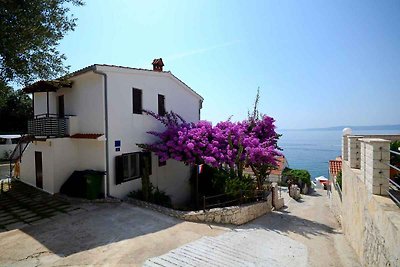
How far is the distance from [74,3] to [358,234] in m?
12.9

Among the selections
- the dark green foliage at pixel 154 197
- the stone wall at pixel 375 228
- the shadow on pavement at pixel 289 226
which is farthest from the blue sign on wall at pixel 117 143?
the stone wall at pixel 375 228

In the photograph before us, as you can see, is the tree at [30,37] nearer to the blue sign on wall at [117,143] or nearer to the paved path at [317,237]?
the blue sign on wall at [117,143]

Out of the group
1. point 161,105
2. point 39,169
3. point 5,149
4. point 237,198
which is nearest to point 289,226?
point 237,198

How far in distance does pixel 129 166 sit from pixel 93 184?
2084 mm

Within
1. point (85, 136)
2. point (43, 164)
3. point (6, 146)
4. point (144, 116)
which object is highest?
point (144, 116)

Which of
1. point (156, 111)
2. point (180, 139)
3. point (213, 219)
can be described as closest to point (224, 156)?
point (180, 139)

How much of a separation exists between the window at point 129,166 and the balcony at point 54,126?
3.07m

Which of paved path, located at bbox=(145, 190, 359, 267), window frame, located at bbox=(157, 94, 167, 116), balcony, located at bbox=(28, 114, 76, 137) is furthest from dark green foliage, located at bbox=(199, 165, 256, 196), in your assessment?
balcony, located at bbox=(28, 114, 76, 137)

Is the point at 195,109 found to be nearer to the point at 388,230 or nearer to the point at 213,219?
the point at 213,219

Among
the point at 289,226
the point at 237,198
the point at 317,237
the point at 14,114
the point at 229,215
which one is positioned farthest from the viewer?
the point at 14,114

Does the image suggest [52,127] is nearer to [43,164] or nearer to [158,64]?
[43,164]

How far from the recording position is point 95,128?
12.6 m

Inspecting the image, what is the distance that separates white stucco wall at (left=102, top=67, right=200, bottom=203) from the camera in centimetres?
1266

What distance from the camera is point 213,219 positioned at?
11.3 meters
